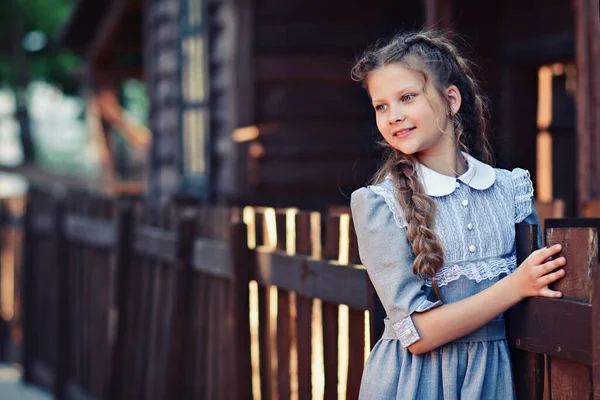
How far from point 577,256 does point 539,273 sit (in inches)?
4.4

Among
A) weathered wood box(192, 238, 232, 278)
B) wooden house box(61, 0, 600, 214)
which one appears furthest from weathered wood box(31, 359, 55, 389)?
weathered wood box(192, 238, 232, 278)

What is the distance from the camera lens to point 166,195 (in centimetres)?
1114

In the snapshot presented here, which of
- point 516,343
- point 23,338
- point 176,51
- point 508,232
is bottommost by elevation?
point 23,338

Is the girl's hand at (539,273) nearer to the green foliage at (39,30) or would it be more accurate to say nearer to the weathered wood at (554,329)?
the weathered wood at (554,329)

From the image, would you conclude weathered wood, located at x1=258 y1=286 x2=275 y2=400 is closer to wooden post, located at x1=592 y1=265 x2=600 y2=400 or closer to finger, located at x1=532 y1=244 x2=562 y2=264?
finger, located at x1=532 y1=244 x2=562 y2=264

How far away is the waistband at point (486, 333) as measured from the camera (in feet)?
7.89

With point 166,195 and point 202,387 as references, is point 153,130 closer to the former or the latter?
point 166,195

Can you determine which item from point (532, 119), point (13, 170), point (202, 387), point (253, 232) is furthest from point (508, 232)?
point (13, 170)

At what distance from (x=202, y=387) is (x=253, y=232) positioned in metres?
1.11

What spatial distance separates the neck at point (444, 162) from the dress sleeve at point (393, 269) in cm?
17

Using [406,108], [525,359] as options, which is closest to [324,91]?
[406,108]

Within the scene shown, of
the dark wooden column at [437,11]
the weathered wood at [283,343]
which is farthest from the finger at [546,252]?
the dark wooden column at [437,11]

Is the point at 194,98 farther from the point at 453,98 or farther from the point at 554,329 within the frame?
the point at 554,329

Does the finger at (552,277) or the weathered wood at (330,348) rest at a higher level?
the finger at (552,277)
